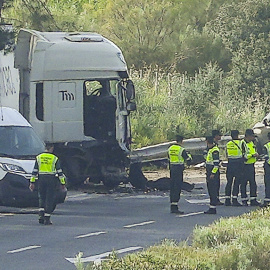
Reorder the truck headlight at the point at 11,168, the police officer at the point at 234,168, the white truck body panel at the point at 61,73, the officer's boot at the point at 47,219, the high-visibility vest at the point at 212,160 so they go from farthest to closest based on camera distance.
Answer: the white truck body panel at the point at 61,73 → the police officer at the point at 234,168 → the truck headlight at the point at 11,168 → the high-visibility vest at the point at 212,160 → the officer's boot at the point at 47,219

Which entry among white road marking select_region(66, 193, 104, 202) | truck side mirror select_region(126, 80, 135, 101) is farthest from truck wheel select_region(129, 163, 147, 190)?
truck side mirror select_region(126, 80, 135, 101)

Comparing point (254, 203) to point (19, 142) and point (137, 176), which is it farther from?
point (19, 142)

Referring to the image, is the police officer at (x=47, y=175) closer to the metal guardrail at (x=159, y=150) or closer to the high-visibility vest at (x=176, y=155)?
the high-visibility vest at (x=176, y=155)

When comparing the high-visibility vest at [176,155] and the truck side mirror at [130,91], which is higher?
the truck side mirror at [130,91]

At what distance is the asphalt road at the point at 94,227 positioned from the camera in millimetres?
12234

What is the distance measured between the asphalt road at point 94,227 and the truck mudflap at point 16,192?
0.92ft

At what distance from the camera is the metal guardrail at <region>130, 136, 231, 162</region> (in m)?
23.3

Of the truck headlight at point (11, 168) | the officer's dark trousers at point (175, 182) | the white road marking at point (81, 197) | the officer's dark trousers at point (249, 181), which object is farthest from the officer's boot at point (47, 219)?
the officer's dark trousers at point (249, 181)

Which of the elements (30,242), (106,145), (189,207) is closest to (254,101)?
(106,145)

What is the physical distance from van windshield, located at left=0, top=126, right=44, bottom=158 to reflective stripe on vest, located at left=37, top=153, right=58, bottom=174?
2566 millimetres

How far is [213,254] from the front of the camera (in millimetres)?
8859

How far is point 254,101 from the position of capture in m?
40.2

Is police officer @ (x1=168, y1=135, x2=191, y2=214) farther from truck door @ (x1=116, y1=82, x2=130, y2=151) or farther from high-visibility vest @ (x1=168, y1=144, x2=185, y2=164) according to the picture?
truck door @ (x1=116, y1=82, x2=130, y2=151)

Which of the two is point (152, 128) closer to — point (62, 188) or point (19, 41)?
point (19, 41)
